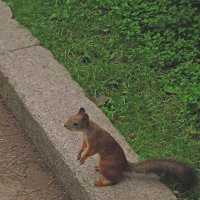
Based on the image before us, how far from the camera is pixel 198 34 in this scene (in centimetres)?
539

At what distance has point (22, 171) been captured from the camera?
436 cm

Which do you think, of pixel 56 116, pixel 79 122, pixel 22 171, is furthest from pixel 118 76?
pixel 79 122

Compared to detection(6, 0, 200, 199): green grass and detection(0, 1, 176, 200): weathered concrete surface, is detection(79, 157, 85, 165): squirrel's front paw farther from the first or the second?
detection(6, 0, 200, 199): green grass

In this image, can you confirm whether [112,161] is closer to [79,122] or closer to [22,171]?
[79,122]

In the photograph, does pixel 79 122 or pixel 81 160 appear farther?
pixel 81 160

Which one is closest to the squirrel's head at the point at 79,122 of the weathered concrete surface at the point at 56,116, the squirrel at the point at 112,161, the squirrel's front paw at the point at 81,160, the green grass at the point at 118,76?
the squirrel at the point at 112,161

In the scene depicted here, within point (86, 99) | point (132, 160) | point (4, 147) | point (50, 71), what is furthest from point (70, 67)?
point (132, 160)

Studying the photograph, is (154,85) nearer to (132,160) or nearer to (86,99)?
(86,99)

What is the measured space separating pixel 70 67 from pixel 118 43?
0.57 m

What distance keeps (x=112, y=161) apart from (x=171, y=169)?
0.37 m

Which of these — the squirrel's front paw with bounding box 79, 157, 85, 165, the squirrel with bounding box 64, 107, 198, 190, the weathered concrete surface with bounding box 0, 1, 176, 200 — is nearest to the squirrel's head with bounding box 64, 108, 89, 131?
the squirrel with bounding box 64, 107, 198, 190

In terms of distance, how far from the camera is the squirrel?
3762 mm

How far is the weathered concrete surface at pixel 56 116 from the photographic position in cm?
386

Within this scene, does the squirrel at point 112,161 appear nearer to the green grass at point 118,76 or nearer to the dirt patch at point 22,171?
the green grass at point 118,76
